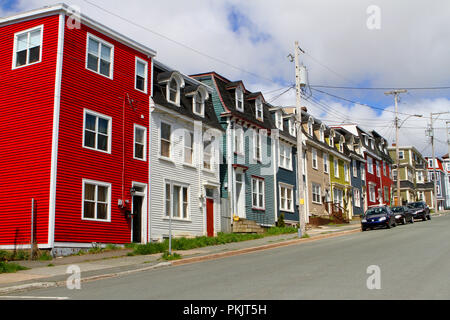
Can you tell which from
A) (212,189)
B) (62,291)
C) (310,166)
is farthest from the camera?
(310,166)

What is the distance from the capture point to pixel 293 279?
1174 cm

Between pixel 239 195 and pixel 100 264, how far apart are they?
14.6 m

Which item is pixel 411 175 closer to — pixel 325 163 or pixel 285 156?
pixel 325 163

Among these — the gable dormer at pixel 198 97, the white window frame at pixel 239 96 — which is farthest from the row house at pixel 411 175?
the gable dormer at pixel 198 97

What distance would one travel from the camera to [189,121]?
26328 mm

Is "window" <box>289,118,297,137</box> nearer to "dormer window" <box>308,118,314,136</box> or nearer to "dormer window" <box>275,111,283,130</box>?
"dormer window" <box>275,111,283,130</box>

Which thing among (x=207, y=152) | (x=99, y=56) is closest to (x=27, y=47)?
(x=99, y=56)

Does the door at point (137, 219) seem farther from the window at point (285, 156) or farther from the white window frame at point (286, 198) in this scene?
the window at point (285, 156)

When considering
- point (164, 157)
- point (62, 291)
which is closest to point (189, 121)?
point (164, 157)

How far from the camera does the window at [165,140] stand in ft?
81.1

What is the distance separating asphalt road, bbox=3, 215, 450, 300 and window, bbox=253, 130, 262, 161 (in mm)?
15275

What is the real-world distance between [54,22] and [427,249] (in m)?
16.2

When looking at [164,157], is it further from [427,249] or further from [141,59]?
[427,249]

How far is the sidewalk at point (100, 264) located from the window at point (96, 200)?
5.53 ft
